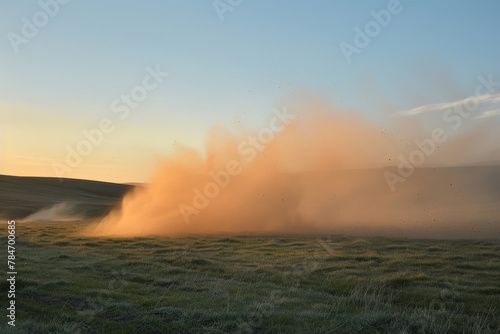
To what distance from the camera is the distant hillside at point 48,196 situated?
2636 inches

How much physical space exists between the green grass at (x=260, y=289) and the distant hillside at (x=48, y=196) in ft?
144

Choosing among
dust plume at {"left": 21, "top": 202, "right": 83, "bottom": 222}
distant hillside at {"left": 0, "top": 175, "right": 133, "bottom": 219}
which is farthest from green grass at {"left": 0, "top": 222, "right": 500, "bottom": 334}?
distant hillside at {"left": 0, "top": 175, "right": 133, "bottom": 219}

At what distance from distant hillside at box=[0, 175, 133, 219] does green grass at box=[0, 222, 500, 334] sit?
4397 cm

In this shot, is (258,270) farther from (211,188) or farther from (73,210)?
(73,210)

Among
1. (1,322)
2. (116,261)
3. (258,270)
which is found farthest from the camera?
(116,261)

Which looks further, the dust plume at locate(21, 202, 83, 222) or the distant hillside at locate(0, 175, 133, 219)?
the distant hillside at locate(0, 175, 133, 219)

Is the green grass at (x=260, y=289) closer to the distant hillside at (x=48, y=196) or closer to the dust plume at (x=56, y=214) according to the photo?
the dust plume at (x=56, y=214)

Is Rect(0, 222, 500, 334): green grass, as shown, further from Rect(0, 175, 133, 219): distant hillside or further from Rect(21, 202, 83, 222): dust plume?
Rect(0, 175, 133, 219): distant hillside

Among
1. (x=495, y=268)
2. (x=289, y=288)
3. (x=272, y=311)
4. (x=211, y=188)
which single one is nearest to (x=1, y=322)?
(x=272, y=311)

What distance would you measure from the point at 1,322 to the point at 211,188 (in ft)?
114

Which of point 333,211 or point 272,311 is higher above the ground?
point 333,211

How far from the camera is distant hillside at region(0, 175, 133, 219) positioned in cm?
6695

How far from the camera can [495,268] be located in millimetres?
19922

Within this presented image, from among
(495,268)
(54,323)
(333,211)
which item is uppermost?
(333,211)
